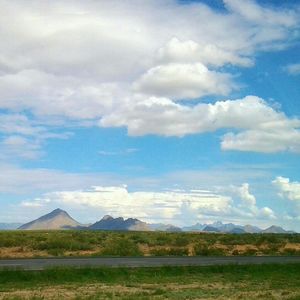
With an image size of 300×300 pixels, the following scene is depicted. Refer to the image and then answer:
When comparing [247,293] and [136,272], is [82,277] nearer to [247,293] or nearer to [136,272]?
[136,272]

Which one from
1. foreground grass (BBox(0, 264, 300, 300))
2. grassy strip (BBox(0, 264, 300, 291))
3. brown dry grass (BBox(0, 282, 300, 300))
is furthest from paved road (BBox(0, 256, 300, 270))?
brown dry grass (BBox(0, 282, 300, 300))

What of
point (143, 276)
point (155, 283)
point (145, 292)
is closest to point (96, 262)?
point (143, 276)

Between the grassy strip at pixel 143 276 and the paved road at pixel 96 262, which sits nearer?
the grassy strip at pixel 143 276

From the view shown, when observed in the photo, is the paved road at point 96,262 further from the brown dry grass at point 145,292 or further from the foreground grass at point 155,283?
A: the brown dry grass at point 145,292

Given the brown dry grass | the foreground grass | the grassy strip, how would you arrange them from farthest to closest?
the grassy strip
the foreground grass
the brown dry grass

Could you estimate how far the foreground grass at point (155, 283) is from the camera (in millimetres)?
20078

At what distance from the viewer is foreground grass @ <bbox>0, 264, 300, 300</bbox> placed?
65.9ft

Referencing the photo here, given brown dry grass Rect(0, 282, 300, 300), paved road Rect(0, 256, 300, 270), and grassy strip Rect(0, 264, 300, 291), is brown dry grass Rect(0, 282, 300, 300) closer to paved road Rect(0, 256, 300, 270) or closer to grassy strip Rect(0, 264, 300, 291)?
grassy strip Rect(0, 264, 300, 291)

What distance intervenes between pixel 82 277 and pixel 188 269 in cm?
638

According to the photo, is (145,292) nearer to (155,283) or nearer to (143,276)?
(155,283)

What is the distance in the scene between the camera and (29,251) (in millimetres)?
50500

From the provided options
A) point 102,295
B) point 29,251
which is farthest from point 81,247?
point 102,295

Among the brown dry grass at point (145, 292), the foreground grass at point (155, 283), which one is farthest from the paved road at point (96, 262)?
the brown dry grass at point (145, 292)

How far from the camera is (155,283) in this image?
24219 mm
